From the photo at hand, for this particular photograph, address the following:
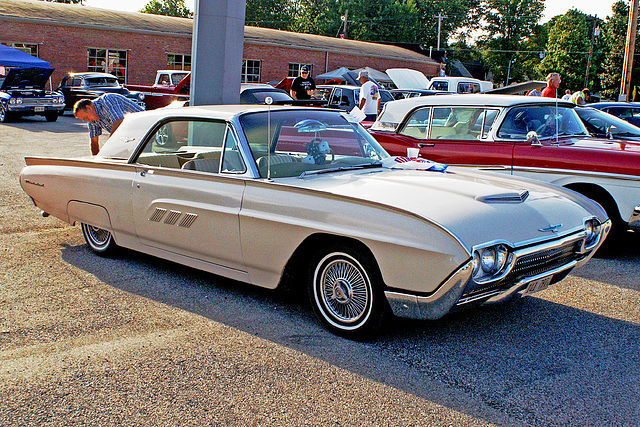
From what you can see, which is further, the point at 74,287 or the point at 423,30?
the point at 423,30

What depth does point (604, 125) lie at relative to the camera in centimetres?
890

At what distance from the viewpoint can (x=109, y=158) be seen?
5.55 m

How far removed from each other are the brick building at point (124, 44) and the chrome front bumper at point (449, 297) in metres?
28.4

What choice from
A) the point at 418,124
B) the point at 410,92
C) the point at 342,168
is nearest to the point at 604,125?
the point at 418,124

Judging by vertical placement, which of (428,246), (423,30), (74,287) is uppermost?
(423,30)

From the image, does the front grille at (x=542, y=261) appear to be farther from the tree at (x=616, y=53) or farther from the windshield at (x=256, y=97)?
the tree at (x=616, y=53)

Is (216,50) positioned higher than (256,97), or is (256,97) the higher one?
(216,50)

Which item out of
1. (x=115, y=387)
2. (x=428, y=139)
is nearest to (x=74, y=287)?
(x=115, y=387)

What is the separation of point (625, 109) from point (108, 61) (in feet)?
83.2

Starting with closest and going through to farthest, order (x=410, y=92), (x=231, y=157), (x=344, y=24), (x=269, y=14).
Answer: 1. (x=231, y=157)
2. (x=410, y=92)
3. (x=344, y=24)
4. (x=269, y=14)

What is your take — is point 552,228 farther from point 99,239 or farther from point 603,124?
point 603,124

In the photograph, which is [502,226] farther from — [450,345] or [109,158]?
[109,158]

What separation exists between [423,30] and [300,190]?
223ft

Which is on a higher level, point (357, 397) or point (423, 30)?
point (423, 30)
